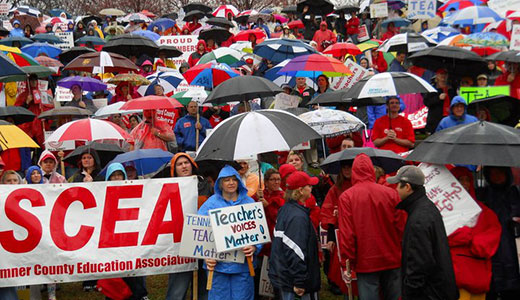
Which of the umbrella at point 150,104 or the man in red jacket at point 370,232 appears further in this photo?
the umbrella at point 150,104

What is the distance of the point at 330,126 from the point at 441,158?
3.71 m

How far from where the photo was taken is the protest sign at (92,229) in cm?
767

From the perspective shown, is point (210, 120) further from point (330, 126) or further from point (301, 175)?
point (301, 175)

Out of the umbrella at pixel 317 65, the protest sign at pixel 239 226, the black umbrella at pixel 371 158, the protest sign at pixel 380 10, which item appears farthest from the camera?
the protest sign at pixel 380 10

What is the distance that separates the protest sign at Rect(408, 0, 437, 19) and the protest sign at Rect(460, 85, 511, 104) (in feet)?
41.5

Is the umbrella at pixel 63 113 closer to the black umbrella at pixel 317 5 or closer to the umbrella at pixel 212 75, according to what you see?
the umbrella at pixel 212 75

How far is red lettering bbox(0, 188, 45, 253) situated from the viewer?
7.64 m

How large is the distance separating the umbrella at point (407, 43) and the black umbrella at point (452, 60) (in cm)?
343

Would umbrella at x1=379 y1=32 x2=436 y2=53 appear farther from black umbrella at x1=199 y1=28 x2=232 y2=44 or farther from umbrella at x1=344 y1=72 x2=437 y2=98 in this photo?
umbrella at x1=344 y1=72 x2=437 y2=98

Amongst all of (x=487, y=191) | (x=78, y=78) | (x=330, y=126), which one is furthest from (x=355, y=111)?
(x=487, y=191)

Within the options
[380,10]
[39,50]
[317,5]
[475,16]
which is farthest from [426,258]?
[317,5]

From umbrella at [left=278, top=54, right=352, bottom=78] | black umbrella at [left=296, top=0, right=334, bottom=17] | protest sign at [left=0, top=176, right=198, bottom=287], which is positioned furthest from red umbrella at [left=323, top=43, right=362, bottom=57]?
protest sign at [left=0, top=176, right=198, bottom=287]

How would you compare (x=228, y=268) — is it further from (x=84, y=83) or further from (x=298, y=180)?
(x=84, y=83)

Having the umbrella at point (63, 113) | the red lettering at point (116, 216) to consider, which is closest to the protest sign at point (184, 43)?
the umbrella at point (63, 113)
